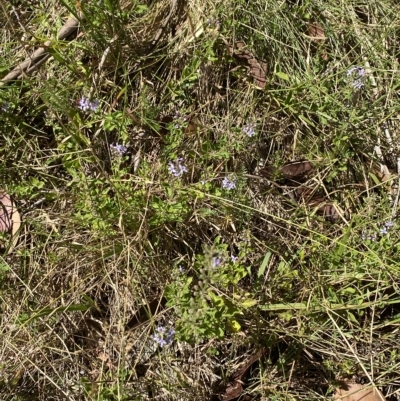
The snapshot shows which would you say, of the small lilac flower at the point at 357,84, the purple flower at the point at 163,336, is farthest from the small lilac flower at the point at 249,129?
the purple flower at the point at 163,336

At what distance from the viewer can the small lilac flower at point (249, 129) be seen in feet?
8.45

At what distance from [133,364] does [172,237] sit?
0.62 meters

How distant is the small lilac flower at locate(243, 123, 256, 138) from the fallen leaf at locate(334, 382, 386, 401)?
126 cm

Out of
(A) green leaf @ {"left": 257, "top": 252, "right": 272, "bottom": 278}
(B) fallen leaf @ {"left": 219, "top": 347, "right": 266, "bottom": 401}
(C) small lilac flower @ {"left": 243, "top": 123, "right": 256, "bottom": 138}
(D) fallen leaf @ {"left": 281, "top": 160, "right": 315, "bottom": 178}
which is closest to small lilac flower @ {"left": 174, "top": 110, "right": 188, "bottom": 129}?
(C) small lilac flower @ {"left": 243, "top": 123, "right": 256, "bottom": 138}

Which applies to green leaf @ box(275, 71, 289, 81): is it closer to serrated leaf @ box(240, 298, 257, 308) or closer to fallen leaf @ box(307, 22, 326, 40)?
fallen leaf @ box(307, 22, 326, 40)

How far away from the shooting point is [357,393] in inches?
100

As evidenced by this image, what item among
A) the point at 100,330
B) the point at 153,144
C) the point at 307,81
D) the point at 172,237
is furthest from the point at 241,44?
the point at 100,330

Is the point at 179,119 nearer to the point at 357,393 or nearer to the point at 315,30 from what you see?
the point at 315,30

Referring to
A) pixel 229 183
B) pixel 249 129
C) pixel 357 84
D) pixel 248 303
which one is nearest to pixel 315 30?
pixel 357 84

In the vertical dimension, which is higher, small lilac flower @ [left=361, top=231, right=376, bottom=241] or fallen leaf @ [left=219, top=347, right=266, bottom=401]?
small lilac flower @ [left=361, top=231, right=376, bottom=241]

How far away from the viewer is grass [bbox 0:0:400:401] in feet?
8.19

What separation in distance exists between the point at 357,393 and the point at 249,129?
1.33 metres

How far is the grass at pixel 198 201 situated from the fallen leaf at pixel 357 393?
0.06m

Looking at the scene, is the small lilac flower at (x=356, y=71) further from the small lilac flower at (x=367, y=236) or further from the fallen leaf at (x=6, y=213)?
the fallen leaf at (x=6, y=213)
